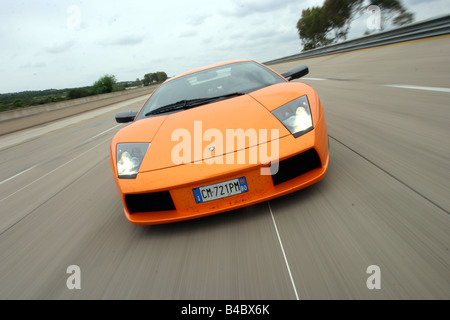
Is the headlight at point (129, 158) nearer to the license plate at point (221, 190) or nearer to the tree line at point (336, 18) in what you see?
the license plate at point (221, 190)

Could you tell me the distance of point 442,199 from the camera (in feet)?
5.95

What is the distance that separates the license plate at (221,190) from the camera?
1.88m

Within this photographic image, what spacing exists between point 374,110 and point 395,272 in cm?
342

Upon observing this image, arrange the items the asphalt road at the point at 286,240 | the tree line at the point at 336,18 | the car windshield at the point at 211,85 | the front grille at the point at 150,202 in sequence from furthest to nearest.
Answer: the tree line at the point at 336,18 → the car windshield at the point at 211,85 → the front grille at the point at 150,202 → the asphalt road at the point at 286,240

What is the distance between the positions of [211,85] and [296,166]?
5.31 feet

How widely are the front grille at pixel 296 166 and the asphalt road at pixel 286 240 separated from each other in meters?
0.22

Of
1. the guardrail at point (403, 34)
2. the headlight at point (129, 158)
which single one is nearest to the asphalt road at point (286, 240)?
the headlight at point (129, 158)

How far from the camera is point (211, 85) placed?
3.21 metres

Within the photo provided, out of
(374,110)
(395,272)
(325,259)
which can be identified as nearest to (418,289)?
(395,272)

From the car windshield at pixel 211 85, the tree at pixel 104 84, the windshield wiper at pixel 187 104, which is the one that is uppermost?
the car windshield at pixel 211 85

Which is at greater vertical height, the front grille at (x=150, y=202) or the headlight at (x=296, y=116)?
the headlight at (x=296, y=116)

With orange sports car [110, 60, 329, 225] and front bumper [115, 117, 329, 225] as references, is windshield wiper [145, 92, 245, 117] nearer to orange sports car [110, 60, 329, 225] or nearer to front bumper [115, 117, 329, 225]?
orange sports car [110, 60, 329, 225]
